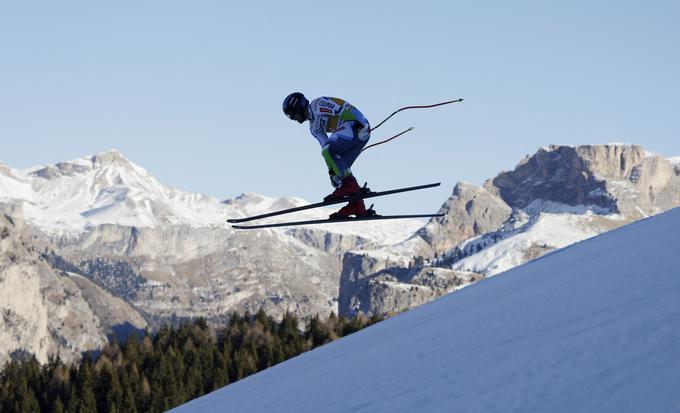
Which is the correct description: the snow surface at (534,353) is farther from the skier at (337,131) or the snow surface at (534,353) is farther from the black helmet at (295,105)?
the black helmet at (295,105)

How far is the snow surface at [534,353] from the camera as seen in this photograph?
7719 millimetres

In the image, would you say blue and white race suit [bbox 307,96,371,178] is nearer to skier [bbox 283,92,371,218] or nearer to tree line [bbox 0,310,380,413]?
skier [bbox 283,92,371,218]

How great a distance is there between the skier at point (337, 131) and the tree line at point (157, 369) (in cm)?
6976

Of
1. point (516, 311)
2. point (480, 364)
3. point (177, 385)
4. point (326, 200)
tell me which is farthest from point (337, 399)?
point (177, 385)

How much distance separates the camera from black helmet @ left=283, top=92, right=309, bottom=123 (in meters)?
18.8

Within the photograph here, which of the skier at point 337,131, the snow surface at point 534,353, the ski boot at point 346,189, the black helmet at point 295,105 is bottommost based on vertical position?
the snow surface at point 534,353

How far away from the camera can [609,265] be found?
13.1 m

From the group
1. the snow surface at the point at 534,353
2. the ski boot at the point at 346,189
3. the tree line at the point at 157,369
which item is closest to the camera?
the snow surface at the point at 534,353

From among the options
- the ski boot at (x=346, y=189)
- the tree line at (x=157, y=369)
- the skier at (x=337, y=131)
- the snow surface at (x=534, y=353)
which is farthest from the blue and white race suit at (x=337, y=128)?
the tree line at (x=157, y=369)

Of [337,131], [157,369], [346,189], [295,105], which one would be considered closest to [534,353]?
[346,189]

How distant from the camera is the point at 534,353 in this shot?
31.0ft

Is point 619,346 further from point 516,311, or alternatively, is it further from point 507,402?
point 516,311

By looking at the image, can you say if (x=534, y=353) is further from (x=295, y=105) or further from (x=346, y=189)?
(x=295, y=105)

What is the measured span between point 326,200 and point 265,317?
312 feet
